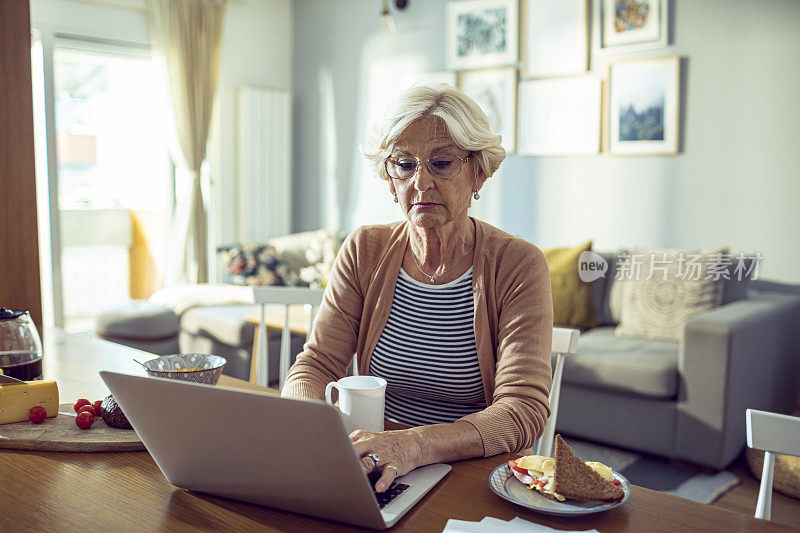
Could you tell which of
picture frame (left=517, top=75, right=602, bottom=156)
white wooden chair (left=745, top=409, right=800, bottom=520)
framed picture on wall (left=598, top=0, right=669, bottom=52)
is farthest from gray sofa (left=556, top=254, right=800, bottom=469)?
white wooden chair (left=745, top=409, right=800, bottom=520)

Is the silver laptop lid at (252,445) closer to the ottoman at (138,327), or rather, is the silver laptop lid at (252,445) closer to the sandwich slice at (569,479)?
the sandwich slice at (569,479)

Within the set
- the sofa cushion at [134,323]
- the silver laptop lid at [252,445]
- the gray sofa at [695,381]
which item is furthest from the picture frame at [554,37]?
the silver laptop lid at [252,445]

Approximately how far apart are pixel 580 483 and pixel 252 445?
419 mm

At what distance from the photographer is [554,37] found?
12.9 ft

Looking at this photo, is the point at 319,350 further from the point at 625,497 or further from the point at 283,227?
the point at 283,227

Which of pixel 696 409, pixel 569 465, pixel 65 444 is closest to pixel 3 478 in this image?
pixel 65 444

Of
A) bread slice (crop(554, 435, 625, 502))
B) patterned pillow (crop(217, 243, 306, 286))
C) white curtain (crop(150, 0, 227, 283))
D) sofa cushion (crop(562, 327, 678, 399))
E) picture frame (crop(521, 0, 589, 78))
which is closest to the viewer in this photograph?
bread slice (crop(554, 435, 625, 502))

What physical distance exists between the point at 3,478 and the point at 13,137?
3.26 ft

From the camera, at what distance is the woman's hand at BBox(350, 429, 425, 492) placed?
0.97m

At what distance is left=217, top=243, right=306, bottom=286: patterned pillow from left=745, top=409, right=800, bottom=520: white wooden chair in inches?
138

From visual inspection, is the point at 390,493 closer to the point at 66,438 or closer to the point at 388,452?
the point at 388,452

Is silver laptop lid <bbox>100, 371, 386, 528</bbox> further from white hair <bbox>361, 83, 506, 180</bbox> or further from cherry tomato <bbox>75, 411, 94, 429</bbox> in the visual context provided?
white hair <bbox>361, 83, 506, 180</bbox>

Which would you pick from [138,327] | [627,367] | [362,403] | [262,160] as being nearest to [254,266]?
[138,327]

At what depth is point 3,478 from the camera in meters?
1.00
